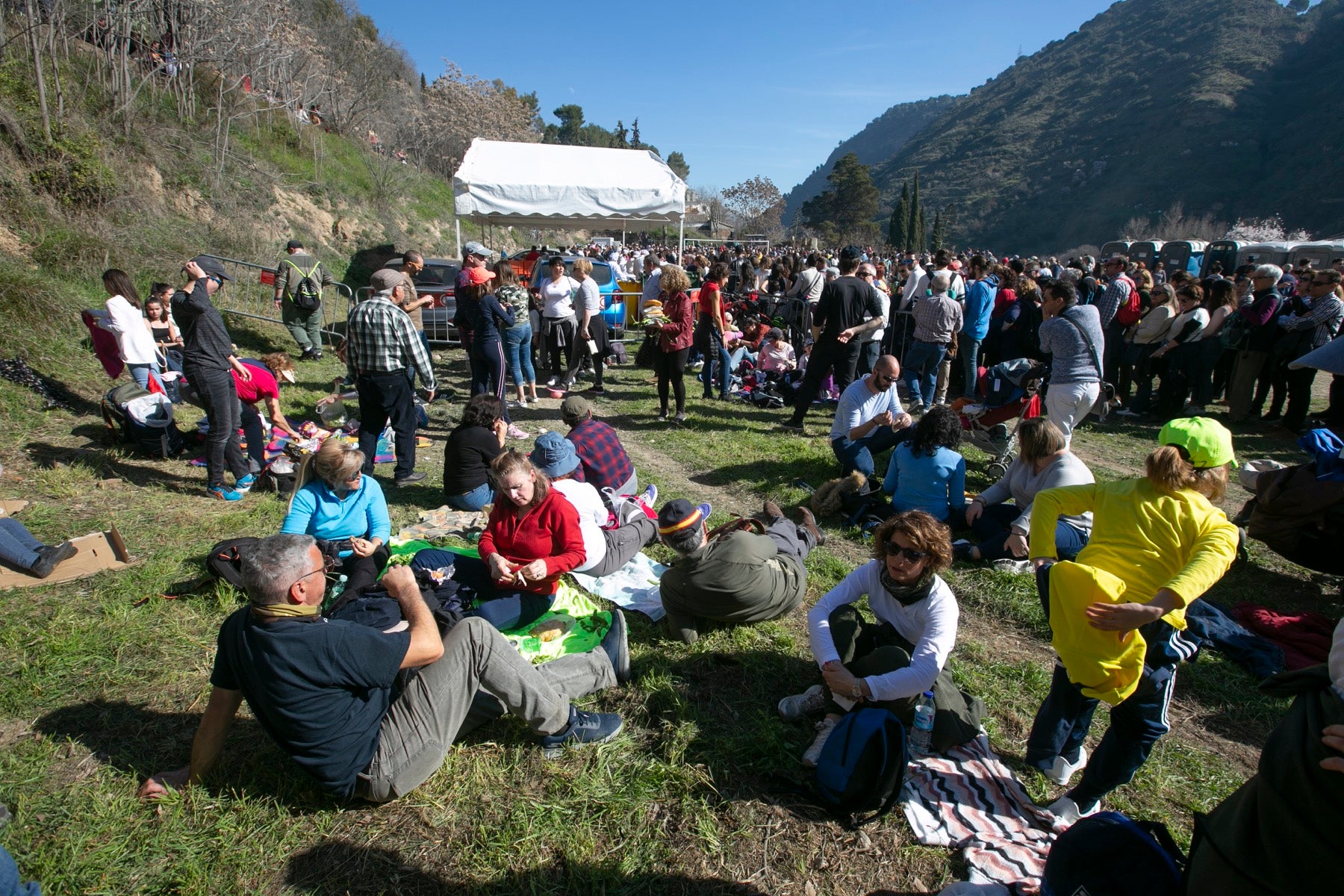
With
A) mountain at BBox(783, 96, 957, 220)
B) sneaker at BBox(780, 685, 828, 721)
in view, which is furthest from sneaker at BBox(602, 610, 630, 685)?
mountain at BBox(783, 96, 957, 220)

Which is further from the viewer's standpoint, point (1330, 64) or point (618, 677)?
point (1330, 64)

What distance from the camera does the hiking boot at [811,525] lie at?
5.14m

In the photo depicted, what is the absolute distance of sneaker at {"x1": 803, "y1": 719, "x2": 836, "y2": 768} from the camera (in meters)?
2.90

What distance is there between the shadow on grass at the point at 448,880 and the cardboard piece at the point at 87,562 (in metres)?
3.08

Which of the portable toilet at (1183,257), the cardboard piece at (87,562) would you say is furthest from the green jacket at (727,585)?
the portable toilet at (1183,257)

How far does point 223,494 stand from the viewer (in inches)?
220

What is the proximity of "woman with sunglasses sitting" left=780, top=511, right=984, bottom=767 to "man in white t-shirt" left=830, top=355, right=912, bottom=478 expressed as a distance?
9.32ft

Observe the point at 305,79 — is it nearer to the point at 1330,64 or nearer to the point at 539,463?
the point at 539,463

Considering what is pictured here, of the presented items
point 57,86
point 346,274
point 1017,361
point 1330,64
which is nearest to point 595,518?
point 1017,361

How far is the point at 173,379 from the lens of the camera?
717 cm

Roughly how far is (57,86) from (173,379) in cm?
832

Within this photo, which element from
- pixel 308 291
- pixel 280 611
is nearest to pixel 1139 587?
pixel 280 611

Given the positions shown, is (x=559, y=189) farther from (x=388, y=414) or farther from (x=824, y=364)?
(x=388, y=414)

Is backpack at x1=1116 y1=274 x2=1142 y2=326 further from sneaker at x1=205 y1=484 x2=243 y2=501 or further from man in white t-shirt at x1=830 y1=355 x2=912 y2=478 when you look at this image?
sneaker at x1=205 y1=484 x2=243 y2=501
